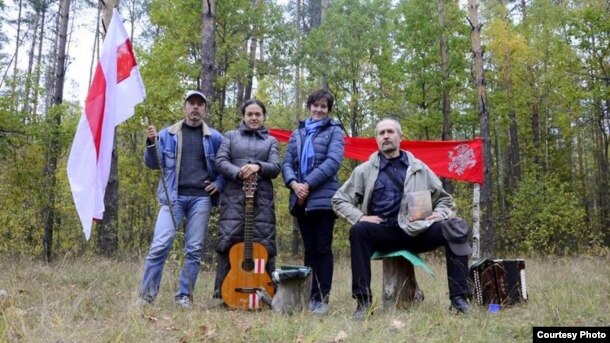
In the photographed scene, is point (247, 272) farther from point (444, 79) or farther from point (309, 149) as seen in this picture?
point (444, 79)

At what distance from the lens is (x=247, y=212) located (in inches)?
172

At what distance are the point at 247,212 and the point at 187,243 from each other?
0.56 metres

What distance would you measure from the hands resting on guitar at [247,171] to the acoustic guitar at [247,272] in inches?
2.1

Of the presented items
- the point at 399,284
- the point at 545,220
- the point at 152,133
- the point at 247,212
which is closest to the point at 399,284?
the point at 399,284

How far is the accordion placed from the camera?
3982 mm

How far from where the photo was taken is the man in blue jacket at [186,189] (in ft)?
14.0

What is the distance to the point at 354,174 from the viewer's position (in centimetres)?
416

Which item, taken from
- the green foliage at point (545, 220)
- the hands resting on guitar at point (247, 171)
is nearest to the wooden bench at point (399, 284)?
the hands resting on guitar at point (247, 171)

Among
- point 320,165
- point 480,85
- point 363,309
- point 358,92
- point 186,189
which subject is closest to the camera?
point 363,309

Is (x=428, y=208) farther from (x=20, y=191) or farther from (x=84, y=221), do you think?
(x=20, y=191)

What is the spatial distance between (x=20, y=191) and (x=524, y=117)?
17.1 metres

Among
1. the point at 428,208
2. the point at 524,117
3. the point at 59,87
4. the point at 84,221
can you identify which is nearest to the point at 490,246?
the point at 428,208

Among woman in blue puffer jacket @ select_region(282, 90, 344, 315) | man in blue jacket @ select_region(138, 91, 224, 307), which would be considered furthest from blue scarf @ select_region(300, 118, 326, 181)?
man in blue jacket @ select_region(138, 91, 224, 307)

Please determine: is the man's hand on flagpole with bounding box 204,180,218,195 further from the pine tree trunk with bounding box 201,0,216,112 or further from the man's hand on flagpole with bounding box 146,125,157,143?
the pine tree trunk with bounding box 201,0,216,112
